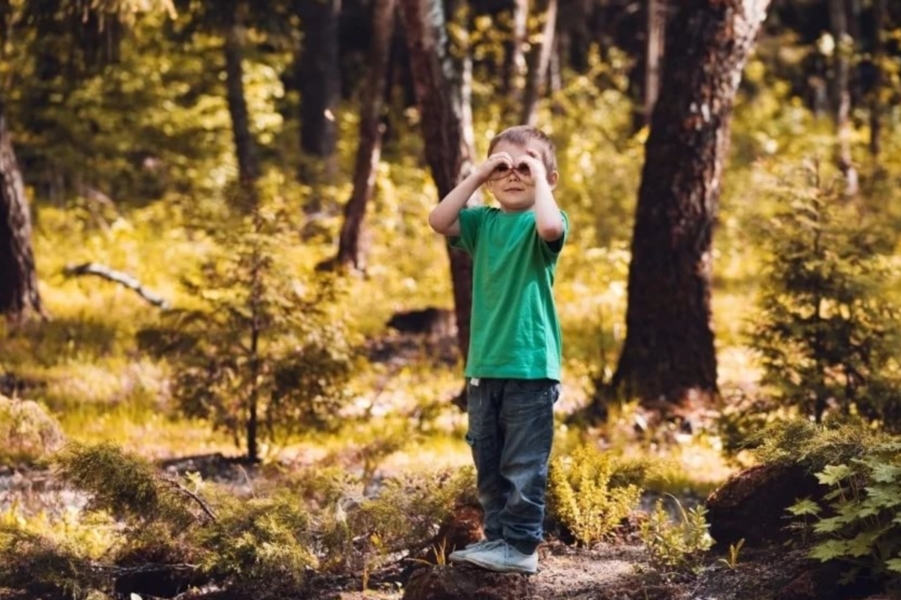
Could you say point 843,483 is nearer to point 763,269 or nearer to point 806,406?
point 806,406

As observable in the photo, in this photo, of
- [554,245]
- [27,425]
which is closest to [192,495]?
[27,425]

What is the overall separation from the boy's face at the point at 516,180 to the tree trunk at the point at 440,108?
3.99 meters

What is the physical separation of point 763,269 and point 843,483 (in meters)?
2.93

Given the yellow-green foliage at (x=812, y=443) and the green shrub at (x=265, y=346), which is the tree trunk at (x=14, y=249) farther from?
the yellow-green foliage at (x=812, y=443)

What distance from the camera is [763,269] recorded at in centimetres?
788

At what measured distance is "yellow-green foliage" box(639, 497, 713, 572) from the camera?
5199 mm

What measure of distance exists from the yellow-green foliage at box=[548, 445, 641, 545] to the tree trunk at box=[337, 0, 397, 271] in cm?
883

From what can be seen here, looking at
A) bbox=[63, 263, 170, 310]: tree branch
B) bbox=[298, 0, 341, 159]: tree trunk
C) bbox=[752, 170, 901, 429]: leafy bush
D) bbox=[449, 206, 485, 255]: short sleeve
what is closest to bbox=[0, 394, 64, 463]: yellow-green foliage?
bbox=[449, 206, 485, 255]: short sleeve

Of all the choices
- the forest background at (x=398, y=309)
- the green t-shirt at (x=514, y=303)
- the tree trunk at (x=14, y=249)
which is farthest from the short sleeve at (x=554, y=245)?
the tree trunk at (x=14, y=249)

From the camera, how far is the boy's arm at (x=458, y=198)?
4961 mm

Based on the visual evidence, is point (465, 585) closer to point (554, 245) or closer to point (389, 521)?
point (389, 521)

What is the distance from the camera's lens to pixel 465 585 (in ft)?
16.4

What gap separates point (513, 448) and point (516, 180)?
104 centimetres

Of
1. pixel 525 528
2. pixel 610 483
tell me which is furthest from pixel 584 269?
pixel 525 528
